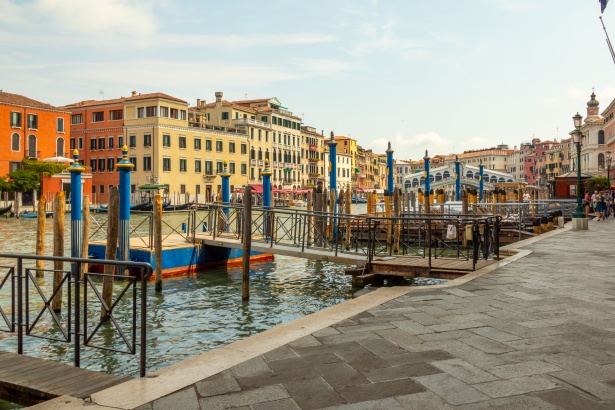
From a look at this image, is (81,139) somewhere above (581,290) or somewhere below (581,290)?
above

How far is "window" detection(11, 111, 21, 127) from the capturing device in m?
41.8

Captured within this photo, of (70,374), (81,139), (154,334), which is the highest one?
(81,139)

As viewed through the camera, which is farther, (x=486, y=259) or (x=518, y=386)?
(x=486, y=259)

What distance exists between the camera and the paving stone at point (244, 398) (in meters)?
3.48

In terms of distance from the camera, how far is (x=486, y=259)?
36.0 feet

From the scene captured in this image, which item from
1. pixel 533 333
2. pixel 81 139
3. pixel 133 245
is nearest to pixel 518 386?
pixel 533 333

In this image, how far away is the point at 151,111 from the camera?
47969 millimetres

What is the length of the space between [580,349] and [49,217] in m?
39.1

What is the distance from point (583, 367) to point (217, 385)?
2.75 m

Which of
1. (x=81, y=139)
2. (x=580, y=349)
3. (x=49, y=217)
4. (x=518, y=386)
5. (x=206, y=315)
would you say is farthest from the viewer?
(x=81, y=139)

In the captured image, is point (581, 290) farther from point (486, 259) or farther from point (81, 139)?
point (81, 139)

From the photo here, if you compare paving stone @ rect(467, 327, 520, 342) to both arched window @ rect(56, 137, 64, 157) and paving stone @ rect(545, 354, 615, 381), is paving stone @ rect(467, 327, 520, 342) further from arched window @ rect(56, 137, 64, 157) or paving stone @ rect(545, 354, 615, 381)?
arched window @ rect(56, 137, 64, 157)

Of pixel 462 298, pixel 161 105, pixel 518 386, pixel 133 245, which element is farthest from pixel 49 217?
pixel 518 386

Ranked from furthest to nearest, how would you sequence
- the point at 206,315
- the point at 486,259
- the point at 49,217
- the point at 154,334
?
the point at 49,217
the point at 486,259
the point at 206,315
the point at 154,334
